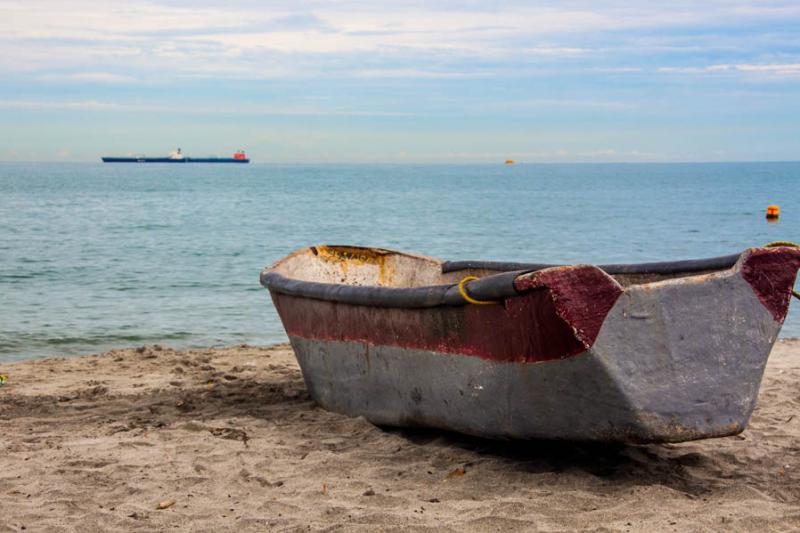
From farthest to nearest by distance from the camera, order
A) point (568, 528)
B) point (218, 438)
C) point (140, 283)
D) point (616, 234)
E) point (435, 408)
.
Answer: point (616, 234) → point (140, 283) → point (218, 438) → point (435, 408) → point (568, 528)

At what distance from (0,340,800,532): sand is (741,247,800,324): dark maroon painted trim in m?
0.92

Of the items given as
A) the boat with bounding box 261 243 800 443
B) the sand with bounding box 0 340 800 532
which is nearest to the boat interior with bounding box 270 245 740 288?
the sand with bounding box 0 340 800 532

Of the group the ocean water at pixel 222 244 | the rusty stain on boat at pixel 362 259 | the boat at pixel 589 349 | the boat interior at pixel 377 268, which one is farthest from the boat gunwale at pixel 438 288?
the ocean water at pixel 222 244

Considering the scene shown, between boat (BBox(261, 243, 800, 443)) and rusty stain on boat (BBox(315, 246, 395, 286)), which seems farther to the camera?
rusty stain on boat (BBox(315, 246, 395, 286))

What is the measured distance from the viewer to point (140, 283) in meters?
17.3

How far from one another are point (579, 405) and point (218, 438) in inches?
90.5

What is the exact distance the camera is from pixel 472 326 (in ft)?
16.0

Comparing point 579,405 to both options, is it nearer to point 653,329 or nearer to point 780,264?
point 653,329

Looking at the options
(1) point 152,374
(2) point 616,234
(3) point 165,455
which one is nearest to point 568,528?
(3) point 165,455

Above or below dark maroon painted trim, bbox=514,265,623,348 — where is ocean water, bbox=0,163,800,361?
below

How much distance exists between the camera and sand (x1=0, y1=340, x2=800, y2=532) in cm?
422

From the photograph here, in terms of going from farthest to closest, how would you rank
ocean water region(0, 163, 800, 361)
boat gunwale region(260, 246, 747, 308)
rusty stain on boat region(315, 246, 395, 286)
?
ocean water region(0, 163, 800, 361) → rusty stain on boat region(315, 246, 395, 286) → boat gunwale region(260, 246, 747, 308)

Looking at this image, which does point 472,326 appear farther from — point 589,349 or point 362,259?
point 362,259

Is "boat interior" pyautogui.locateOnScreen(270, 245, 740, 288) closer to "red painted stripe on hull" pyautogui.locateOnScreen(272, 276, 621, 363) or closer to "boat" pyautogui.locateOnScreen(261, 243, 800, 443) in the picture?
"red painted stripe on hull" pyautogui.locateOnScreen(272, 276, 621, 363)
